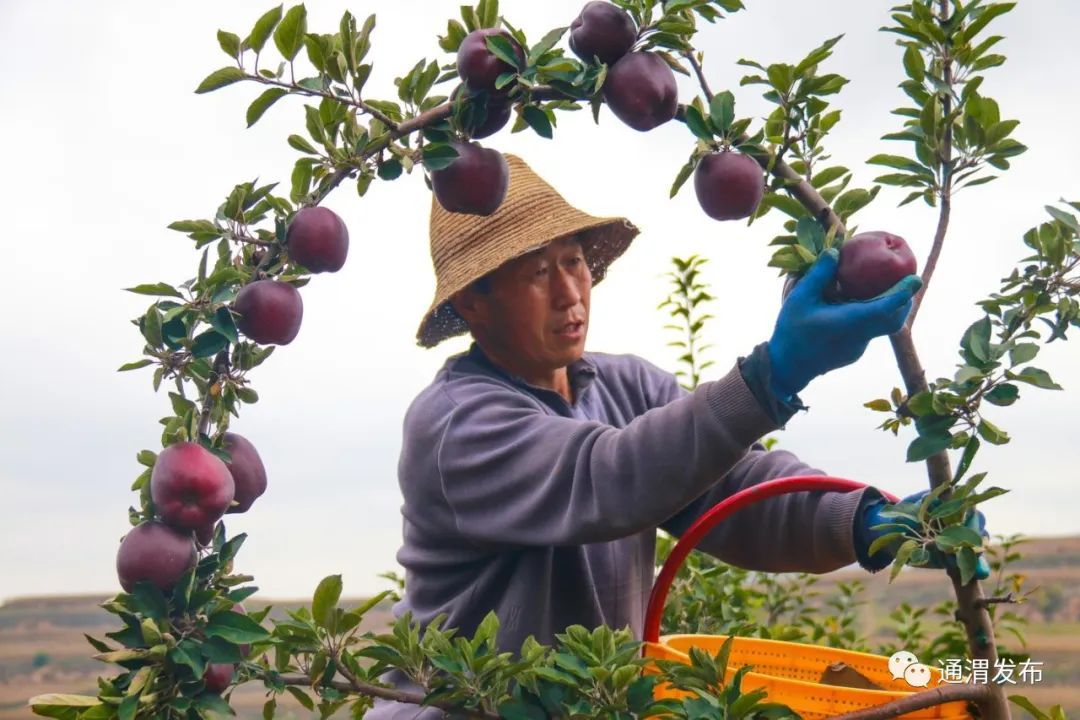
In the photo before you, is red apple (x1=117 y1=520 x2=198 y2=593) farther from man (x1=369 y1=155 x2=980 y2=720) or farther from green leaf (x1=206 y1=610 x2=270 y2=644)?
man (x1=369 y1=155 x2=980 y2=720)

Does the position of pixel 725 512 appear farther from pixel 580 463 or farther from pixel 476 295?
pixel 476 295

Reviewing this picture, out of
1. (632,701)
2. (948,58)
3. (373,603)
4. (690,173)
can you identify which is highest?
(948,58)

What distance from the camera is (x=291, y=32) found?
1.64 m

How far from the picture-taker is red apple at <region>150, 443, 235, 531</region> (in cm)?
159

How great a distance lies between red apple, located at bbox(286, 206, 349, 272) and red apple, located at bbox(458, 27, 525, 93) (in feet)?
0.83

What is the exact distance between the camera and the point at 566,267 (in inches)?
91.7

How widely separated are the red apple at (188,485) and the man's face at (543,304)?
2.65ft

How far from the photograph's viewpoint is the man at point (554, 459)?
1841 mm

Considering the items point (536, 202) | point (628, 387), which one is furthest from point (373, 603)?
point (628, 387)

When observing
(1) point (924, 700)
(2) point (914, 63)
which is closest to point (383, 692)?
(1) point (924, 700)

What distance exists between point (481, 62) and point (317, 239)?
31 centimetres

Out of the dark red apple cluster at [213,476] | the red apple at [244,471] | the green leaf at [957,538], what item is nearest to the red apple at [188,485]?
the dark red apple cluster at [213,476]

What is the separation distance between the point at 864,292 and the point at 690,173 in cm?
28

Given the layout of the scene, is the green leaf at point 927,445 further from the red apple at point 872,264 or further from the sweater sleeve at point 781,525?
the sweater sleeve at point 781,525
